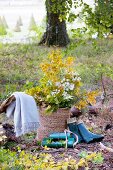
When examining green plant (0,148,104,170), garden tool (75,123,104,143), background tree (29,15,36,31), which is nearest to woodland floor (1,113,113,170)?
garden tool (75,123,104,143)

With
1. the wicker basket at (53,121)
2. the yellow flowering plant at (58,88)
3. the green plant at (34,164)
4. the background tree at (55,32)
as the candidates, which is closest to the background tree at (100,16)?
the yellow flowering plant at (58,88)

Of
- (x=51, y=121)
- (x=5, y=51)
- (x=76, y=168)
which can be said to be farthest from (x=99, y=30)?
(x=5, y=51)

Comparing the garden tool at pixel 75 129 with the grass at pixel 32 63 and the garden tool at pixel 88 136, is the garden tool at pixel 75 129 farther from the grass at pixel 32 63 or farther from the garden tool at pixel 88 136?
the grass at pixel 32 63

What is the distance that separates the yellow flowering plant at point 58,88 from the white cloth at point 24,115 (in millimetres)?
845

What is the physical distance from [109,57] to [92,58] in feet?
1.42

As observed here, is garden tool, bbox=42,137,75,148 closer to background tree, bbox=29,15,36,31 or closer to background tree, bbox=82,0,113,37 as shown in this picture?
background tree, bbox=82,0,113,37

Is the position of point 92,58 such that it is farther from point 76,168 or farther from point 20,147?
point 76,168

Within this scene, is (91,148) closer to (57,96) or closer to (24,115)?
(57,96)

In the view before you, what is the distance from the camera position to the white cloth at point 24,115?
13.9 ft

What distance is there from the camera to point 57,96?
17.3ft

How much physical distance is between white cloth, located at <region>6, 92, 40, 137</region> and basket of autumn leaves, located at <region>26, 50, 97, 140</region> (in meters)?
0.82

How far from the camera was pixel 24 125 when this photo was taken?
4219 mm

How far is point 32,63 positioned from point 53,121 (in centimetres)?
525

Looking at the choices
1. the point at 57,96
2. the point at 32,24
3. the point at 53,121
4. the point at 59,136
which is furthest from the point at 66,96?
the point at 32,24
